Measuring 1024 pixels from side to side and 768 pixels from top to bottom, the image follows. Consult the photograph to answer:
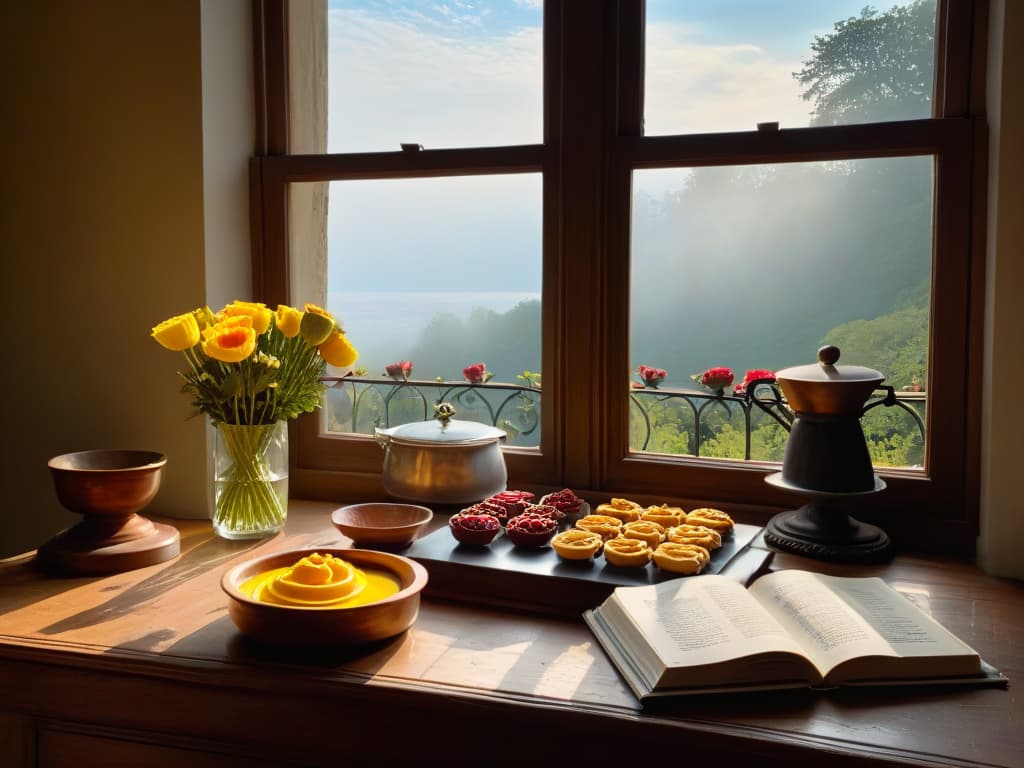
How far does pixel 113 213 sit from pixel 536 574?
116 cm

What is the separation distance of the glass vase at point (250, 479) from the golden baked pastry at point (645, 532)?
2.12ft

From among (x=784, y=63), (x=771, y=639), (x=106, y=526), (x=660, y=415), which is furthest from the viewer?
(x=660, y=415)

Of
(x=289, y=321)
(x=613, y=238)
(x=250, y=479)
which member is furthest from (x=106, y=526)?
(x=613, y=238)

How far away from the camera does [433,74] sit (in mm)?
1786

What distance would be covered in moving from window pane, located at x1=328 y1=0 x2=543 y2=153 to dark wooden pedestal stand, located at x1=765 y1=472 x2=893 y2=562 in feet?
2.91

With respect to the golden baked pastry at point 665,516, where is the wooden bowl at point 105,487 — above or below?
above

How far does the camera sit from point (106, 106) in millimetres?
1697

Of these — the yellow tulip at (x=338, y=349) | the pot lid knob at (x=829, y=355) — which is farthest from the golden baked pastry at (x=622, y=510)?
the yellow tulip at (x=338, y=349)

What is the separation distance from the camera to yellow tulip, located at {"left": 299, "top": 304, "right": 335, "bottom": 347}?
1434 mm

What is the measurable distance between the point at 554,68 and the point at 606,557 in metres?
0.98

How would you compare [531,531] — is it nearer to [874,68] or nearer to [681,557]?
[681,557]

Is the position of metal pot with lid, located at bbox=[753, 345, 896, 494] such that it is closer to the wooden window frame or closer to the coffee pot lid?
the coffee pot lid

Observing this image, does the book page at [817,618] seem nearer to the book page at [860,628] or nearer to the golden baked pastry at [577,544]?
the book page at [860,628]

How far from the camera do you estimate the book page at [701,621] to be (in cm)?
97
